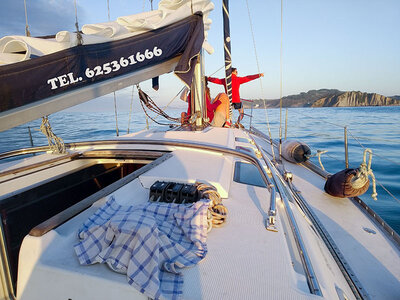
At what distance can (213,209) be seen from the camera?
1539mm

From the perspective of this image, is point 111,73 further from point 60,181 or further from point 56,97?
point 60,181

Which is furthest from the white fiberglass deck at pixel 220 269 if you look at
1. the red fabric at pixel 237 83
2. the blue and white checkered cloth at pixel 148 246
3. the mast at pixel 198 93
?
the red fabric at pixel 237 83

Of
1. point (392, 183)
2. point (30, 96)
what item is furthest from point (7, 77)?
point (392, 183)

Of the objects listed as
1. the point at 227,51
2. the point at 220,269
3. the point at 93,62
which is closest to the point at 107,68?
the point at 93,62

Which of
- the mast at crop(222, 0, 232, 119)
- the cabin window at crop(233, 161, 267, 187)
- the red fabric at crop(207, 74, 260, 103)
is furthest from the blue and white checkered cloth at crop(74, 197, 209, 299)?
the red fabric at crop(207, 74, 260, 103)

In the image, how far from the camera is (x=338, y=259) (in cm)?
201

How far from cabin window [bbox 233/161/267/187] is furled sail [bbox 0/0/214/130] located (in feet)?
4.05

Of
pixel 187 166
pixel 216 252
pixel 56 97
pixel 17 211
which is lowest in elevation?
pixel 17 211

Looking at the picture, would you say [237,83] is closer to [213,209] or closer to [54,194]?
[54,194]

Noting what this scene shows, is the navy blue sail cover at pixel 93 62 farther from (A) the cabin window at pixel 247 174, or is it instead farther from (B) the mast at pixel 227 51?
(B) the mast at pixel 227 51

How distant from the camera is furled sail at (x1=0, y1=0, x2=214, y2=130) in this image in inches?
45.3

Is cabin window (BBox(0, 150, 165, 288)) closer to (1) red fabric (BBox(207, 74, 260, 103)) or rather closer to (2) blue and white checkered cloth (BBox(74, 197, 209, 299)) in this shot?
(2) blue and white checkered cloth (BBox(74, 197, 209, 299))

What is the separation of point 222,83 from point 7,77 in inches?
334

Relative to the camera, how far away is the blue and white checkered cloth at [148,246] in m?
0.95
